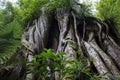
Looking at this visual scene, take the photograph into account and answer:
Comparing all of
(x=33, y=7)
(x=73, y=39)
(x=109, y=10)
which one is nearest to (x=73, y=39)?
(x=73, y=39)

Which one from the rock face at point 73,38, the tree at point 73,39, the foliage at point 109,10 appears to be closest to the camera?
the tree at point 73,39

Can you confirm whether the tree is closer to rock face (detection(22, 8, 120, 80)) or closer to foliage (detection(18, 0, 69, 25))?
rock face (detection(22, 8, 120, 80))

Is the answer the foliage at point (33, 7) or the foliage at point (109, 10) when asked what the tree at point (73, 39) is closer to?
the foliage at point (33, 7)

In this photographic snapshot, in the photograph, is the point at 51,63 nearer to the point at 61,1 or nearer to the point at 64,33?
the point at 64,33

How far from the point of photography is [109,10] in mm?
7305

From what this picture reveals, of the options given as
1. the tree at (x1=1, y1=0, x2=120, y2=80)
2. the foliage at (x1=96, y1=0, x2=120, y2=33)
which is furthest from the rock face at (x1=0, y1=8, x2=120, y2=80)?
the foliage at (x1=96, y1=0, x2=120, y2=33)

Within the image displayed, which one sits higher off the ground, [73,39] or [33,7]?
[33,7]

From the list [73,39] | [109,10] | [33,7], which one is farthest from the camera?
[109,10]

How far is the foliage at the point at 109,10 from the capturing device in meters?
7.16

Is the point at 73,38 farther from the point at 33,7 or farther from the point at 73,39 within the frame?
the point at 33,7

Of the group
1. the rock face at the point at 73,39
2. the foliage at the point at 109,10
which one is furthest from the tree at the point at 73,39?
the foliage at the point at 109,10

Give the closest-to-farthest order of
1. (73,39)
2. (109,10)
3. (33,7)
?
(73,39) < (33,7) < (109,10)

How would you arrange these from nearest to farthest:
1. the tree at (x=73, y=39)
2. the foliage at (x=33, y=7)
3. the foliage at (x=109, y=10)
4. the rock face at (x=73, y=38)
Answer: the tree at (x=73, y=39)
the rock face at (x=73, y=38)
the foliage at (x=33, y=7)
the foliage at (x=109, y=10)

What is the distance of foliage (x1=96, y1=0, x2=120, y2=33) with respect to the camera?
7164 millimetres
